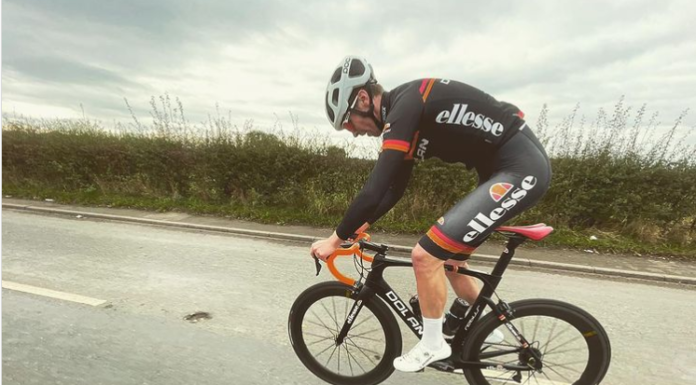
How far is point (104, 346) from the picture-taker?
Answer: 3.01 meters

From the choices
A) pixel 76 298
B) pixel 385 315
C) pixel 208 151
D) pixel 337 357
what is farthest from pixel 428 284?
pixel 208 151

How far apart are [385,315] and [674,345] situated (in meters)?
2.94

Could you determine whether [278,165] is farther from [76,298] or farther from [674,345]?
[674,345]

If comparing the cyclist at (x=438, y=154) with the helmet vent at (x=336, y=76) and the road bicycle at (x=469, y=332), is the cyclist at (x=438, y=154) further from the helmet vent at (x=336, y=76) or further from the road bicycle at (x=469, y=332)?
the road bicycle at (x=469, y=332)

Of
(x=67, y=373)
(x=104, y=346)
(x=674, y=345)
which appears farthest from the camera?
(x=674, y=345)

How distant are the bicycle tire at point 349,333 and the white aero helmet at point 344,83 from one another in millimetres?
1109

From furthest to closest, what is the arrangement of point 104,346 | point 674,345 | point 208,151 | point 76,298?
point 208,151 → point 76,298 → point 674,345 → point 104,346

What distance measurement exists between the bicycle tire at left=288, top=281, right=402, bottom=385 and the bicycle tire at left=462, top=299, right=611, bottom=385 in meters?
0.47

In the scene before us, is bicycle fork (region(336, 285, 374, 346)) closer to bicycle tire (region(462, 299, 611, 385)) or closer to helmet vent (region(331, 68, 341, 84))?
bicycle tire (region(462, 299, 611, 385))

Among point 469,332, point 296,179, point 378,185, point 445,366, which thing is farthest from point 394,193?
point 296,179

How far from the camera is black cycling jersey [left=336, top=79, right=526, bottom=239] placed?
205 centimetres

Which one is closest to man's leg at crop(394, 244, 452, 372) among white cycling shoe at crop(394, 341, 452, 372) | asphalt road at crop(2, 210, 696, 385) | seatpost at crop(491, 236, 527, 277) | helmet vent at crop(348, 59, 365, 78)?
white cycling shoe at crop(394, 341, 452, 372)

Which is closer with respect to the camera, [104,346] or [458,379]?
[458,379]

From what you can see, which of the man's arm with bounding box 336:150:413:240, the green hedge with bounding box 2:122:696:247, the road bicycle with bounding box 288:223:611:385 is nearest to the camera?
the man's arm with bounding box 336:150:413:240
